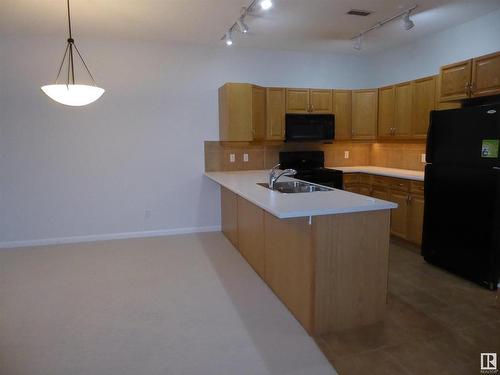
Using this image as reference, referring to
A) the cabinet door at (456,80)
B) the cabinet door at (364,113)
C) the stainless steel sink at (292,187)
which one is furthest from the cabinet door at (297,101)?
the cabinet door at (456,80)

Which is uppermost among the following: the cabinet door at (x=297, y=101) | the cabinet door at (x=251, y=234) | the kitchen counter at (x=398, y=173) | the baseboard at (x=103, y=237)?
the cabinet door at (x=297, y=101)

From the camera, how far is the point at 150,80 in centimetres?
455

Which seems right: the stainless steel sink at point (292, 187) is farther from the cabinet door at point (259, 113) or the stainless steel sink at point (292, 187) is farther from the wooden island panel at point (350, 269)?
the cabinet door at point (259, 113)

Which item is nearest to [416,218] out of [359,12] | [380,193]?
[380,193]

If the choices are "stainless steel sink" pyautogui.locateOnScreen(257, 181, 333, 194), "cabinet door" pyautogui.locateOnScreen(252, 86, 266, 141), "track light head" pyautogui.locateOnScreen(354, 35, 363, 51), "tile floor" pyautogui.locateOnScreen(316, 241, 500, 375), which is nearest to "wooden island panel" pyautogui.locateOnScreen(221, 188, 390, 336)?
"tile floor" pyautogui.locateOnScreen(316, 241, 500, 375)

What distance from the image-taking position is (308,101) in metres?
4.91

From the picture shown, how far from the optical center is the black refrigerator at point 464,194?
114 inches

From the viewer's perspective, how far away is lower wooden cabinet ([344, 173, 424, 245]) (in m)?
3.96

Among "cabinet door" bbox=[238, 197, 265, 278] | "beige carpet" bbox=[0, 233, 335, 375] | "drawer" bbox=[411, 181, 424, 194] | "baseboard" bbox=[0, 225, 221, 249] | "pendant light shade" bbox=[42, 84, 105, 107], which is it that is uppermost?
"pendant light shade" bbox=[42, 84, 105, 107]

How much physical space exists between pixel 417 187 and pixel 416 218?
0.36 m

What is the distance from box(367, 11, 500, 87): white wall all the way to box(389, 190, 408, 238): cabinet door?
1624 millimetres

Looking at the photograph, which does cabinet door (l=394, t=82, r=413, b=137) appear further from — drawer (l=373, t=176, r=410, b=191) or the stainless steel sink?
the stainless steel sink

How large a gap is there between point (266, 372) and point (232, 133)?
10.2ft

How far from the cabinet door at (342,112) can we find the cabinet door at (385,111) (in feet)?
1.36
